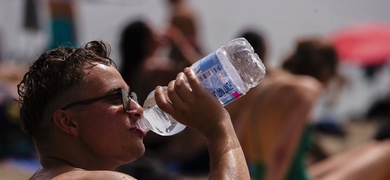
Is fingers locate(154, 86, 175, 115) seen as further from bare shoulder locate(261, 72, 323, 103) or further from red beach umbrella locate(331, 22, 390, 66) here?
red beach umbrella locate(331, 22, 390, 66)

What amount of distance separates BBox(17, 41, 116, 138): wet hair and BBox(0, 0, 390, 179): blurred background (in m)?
6.64

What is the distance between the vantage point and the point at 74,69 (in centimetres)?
290

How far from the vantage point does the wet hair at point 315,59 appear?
230 inches

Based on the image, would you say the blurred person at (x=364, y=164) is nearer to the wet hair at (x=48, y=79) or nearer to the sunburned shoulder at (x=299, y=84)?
the sunburned shoulder at (x=299, y=84)

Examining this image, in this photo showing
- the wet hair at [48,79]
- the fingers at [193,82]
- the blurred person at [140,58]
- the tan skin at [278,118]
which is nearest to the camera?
the fingers at [193,82]

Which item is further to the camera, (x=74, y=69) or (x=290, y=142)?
(x=290, y=142)

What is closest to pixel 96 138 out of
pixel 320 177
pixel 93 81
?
pixel 93 81

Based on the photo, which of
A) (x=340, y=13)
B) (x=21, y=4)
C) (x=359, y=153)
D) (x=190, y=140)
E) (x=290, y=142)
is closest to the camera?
(x=290, y=142)

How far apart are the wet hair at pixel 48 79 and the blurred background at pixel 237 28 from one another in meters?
6.64

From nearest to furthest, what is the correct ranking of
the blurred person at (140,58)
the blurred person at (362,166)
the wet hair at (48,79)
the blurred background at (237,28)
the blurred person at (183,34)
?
the wet hair at (48,79)
the blurred person at (362,166)
the blurred person at (140,58)
the blurred person at (183,34)
the blurred background at (237,28)

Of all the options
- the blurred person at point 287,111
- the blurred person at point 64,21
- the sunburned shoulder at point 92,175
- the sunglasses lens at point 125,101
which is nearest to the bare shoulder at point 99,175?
the sunburned shoulder at point 92,175

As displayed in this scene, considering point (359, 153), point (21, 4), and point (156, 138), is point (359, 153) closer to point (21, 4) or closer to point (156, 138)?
point (156, 138)

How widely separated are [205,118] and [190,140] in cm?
531

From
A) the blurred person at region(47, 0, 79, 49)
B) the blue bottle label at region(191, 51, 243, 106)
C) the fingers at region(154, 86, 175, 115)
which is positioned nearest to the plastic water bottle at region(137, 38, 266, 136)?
the blue bottle label at region(191, 51, 243, 106)
